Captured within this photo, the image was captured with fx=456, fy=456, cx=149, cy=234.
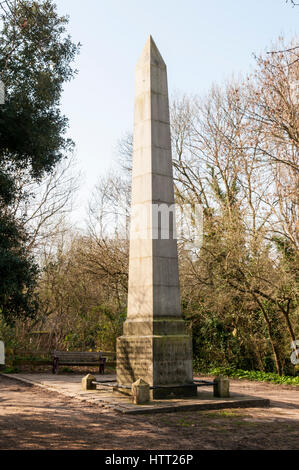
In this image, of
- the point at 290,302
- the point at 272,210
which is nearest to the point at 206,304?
the point at 290,302

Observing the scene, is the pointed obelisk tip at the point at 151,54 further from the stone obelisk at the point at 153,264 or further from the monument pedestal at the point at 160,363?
the monument pedestal at the point at 160,363

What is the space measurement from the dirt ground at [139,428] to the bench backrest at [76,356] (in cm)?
626

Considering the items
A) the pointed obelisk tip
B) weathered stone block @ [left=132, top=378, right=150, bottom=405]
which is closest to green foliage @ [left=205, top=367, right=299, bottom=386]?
weathered stone block @ [left=132, top=378, right=150, bottom=405]

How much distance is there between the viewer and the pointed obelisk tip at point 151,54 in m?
9.90

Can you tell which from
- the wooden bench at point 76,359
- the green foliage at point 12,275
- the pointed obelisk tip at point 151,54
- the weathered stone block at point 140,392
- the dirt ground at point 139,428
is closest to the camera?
the dirt ground at point 139,428

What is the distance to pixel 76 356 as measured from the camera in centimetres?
1503

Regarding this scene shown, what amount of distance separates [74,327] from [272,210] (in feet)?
33.5

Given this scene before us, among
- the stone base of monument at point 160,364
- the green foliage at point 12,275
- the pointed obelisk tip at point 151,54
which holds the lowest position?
the stone base of monument at point 160,364

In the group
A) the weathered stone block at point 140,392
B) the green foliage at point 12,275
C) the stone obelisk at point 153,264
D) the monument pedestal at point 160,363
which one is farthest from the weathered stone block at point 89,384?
the weathered stone block at point 140,392

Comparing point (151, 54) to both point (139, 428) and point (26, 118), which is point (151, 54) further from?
point (139, 428)

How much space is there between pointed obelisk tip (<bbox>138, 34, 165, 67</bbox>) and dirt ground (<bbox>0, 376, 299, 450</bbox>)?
716 cm

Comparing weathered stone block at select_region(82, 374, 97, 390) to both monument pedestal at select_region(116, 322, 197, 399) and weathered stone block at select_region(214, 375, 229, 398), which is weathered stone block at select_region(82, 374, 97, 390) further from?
weathered stone block at select_region(214, 375, 229, 398)

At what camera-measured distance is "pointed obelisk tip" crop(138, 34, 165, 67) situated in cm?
990

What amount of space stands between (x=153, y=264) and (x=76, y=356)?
7.40 meters
